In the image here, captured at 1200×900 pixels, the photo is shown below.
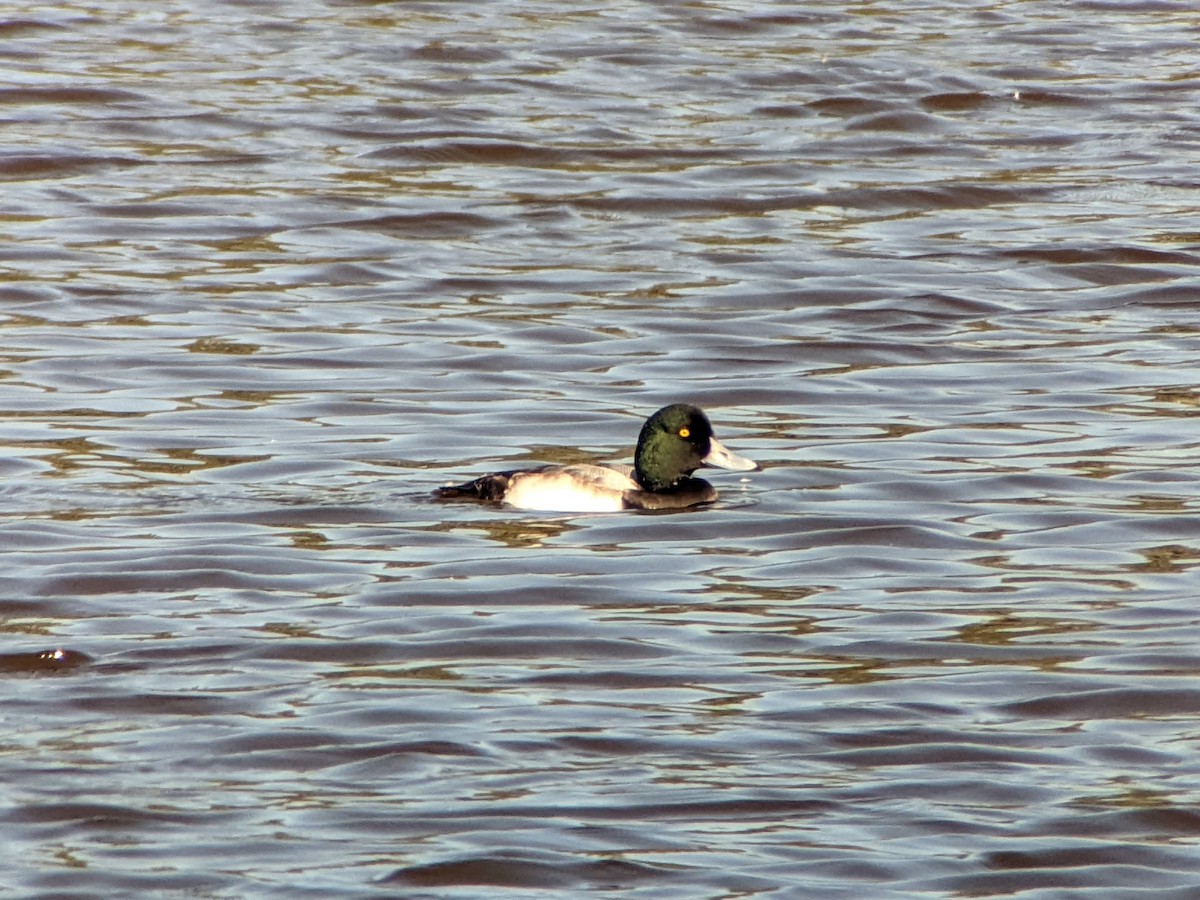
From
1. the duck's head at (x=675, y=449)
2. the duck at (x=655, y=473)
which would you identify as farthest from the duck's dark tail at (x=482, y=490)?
the duck's head at (x=675, y=449)

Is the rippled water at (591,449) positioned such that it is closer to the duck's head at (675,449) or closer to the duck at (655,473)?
the duck at (655,473)

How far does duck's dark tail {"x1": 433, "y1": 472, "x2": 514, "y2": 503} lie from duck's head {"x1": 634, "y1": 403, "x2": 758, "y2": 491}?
72 cm

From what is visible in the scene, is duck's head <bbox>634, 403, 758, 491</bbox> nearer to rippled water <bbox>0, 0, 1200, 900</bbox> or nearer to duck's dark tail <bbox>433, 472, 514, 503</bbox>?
rippled water <bbox>0, 0, 1200, 900</bbox>

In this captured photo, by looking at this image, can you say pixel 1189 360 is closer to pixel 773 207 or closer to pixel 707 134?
pixel 773 207

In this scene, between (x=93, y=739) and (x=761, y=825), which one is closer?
(x=761, y=825)

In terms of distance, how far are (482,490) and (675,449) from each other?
3.27 feet

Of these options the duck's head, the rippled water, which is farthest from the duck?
the rippled water

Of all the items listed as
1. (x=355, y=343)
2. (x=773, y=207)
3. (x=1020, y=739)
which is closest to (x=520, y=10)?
(x=773, y=207)

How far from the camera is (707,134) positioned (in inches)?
742

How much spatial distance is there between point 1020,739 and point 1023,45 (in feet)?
53.5

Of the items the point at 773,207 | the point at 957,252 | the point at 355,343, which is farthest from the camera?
the point at 773,207

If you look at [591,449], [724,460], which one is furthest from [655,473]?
[591,449]

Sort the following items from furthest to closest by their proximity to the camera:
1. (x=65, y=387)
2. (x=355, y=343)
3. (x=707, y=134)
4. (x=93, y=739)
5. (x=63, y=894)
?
(x=707, y=134) < (x=355, y=343) < (x=65, y=387) < (x=93, y=739) < (x=63, y=894)

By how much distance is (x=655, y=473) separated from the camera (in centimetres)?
1055
